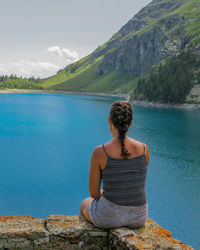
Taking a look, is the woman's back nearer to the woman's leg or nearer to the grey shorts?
the grey shorts

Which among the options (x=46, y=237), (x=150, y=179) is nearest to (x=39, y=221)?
(x=46, y=237)

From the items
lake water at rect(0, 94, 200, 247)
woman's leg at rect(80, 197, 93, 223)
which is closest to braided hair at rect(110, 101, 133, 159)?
woman's leg at rect(80, 197, 93, 223)

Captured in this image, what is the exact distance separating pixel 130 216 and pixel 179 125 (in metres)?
85.5

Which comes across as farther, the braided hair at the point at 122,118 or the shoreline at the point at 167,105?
the shoreline at the point at 167,105

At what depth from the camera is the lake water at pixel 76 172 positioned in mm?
30797

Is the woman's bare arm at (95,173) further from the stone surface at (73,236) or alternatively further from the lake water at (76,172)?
the lake water at (76,172)

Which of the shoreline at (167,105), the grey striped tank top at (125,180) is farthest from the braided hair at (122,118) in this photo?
the shoreline at (167,105)

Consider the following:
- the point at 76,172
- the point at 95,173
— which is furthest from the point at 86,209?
the point at 76,172

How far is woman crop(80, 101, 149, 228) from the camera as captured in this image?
5.53 metres

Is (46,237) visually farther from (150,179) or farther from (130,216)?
(150,179)

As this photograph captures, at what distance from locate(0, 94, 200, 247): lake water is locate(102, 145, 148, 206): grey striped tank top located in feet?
76.0

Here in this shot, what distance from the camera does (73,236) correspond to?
18.1 feet

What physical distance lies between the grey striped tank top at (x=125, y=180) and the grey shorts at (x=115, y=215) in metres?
0.11

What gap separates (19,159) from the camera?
50250mm
